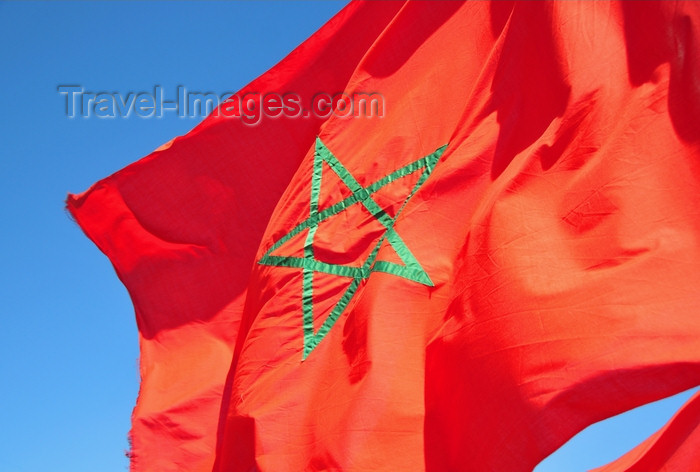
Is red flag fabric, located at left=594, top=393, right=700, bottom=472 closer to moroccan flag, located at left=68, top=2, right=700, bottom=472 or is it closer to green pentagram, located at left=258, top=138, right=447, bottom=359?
moroccan flag, located at left=68, top=2, right=700, bottom=472

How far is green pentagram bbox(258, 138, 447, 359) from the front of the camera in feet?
29.0

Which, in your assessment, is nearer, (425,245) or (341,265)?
(425,245)

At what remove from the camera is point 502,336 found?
7.54 m

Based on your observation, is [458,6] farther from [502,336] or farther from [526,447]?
[526,447]

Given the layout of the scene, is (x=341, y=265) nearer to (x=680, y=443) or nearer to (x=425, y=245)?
(x=425, y=245)

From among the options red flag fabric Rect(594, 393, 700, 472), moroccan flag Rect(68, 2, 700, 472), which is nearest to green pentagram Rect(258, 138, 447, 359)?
moroccan flag Rect(68, 2, 700, 472)

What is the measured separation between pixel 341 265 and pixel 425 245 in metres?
0.92

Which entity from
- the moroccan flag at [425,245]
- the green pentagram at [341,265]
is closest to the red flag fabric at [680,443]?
the moroccan flag at [425,245]

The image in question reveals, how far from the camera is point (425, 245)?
350 inches

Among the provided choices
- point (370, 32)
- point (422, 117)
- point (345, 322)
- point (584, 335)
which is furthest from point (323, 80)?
point (584, 335)

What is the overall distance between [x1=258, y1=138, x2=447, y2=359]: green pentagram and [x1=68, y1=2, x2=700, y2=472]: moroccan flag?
0.07ft

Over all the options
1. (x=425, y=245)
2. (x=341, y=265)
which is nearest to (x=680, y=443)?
(x=425, y=245)

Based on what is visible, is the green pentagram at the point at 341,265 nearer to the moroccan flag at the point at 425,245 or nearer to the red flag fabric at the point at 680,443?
the moroccan flag at the point at 425,245

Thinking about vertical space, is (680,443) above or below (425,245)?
below
